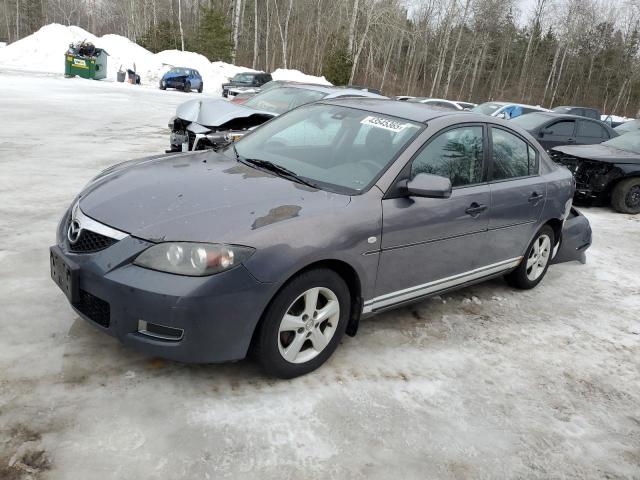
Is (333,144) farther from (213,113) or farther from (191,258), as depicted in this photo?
(213,113)

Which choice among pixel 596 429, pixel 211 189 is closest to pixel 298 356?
pixel 211 189

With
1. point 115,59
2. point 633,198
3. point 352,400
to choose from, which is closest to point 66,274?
point 352,400

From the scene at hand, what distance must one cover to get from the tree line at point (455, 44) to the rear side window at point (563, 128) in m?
37.8

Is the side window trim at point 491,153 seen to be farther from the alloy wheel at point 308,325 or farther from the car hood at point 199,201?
the alloy wheel at point 308,325

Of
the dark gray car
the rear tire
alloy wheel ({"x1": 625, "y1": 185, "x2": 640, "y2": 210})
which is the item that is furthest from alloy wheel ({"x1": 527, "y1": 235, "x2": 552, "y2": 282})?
alloy wheel ({"x1": 625, "y1": 185, "x2": 640, "y2": 210})

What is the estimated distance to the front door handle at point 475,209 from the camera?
12.9 feet

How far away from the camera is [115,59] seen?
3931 cm

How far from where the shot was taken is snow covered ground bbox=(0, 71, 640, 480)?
248 centimetres

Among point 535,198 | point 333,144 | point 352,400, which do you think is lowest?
point 352,400

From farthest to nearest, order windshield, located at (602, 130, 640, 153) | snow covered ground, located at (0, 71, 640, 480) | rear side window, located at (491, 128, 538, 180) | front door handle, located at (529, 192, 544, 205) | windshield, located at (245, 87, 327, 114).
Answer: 1. windshield, located at (602, 130, 640, 153)
2. windshield, located at (245, 87, 327, 114)
3. front door handle, located at (529, 192, 544, 205)
4. rear side window, located at (491, 128, 538, 180)
5. snow covered ground, located at (0, 71, 640, 480)

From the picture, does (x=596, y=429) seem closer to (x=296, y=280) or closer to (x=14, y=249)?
(x=296, y=280)

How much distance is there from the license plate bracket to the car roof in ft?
7.61

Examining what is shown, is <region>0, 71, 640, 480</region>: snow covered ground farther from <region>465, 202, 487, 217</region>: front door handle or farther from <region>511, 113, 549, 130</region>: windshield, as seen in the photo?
<region>511, 113, 549, 130</region>: windshield

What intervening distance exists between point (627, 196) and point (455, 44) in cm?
4839
